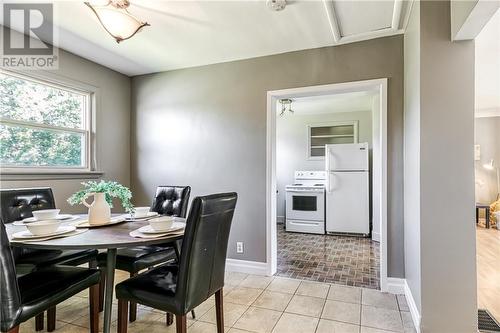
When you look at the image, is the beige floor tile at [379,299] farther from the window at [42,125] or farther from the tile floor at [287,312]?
the window at [42,125]

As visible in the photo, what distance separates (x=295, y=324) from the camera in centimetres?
214

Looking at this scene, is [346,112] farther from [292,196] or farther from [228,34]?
[228,34]

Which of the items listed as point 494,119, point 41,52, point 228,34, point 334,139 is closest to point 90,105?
point 41,52

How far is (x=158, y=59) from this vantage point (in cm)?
339

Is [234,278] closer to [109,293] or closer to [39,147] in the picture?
[109,293]

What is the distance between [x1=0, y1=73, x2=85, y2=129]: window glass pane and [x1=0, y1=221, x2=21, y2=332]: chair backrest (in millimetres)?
1946

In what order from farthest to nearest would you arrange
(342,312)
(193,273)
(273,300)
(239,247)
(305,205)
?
(305,205) → (239,247) → (273,300) → (342,312) → (193,273)

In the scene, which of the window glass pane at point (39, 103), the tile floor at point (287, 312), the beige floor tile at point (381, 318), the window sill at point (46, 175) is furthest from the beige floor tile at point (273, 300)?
the window glass pane at point (39, 103)

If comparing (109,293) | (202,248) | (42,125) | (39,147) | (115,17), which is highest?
(115,17)

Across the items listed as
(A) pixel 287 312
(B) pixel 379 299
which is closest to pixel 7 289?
(A) pixel 287 312

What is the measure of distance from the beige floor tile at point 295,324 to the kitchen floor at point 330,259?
84cm

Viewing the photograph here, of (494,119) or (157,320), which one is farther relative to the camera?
(494,119)

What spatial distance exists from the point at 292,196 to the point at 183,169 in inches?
102

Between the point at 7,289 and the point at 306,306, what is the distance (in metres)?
2.08
